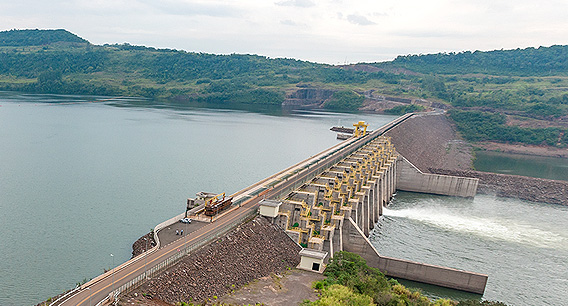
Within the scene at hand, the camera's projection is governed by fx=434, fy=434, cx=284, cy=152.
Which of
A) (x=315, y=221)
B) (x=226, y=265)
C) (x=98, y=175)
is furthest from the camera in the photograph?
(x=98, y=175)

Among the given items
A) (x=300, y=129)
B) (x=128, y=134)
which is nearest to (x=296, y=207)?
(x=128, y=134)

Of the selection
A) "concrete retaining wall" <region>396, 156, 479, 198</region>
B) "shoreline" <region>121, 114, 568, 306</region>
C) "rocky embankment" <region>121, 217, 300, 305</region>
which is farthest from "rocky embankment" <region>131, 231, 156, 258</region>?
"concrete retaining wall" <region>396, 156, 479, 198</region>

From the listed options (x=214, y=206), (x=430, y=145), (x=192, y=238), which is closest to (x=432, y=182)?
(x=430, y=145)

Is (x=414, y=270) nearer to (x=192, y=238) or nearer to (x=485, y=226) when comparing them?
(x=192, y=238)

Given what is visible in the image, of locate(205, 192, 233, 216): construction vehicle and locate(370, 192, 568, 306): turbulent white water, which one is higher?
locate(205, 192, 233, 216): construction vehicle

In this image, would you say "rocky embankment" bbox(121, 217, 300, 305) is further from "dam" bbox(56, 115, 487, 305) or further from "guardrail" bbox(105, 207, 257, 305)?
"dam" bbox(56, 115, 487, 305)

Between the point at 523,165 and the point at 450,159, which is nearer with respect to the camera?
the point at 450,159

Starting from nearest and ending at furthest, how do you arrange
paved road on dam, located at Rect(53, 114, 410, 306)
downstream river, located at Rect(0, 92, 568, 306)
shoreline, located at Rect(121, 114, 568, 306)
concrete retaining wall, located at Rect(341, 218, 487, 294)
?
1. paved road on dam, located at Rect(53, 114, 410, 306)
2. shoreline, located at Rect(121, 114, 568, 306)
3. downstream river, located at Rect(0, 92, 568, 306)
4. concrete retaining wall, located at Rect(341, 218, 487, 294)
